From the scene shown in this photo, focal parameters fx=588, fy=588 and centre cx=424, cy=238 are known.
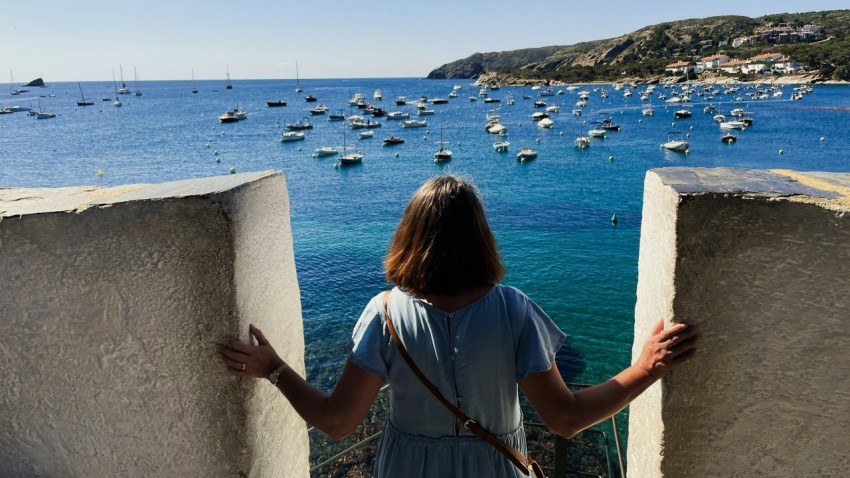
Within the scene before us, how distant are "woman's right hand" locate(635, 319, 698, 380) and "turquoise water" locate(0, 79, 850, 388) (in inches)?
27.6

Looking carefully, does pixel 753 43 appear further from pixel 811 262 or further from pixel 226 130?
pixel 811 262

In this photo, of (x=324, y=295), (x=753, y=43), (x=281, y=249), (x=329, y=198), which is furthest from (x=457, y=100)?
(x=281, y=249)

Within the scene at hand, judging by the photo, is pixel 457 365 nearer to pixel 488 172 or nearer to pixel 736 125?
pixel 488 172

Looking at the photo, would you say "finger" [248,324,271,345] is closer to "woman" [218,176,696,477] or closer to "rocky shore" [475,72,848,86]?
"woman" [218,176,696,477]

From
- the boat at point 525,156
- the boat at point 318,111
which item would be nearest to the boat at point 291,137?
the boat at point 525,156

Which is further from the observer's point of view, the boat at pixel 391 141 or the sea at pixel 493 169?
the boat at pixel 391 141

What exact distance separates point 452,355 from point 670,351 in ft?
2.27

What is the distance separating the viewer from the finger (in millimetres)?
2006

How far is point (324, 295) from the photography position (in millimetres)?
22375

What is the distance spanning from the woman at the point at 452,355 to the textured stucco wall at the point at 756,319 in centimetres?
34

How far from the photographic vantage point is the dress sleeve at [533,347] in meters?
1.64

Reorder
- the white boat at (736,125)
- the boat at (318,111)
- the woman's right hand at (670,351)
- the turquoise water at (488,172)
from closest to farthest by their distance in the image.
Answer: the woman's right hand at (670,351), the turquoise water at (488,172), the white boat at (736,125), the boat at (318,111)

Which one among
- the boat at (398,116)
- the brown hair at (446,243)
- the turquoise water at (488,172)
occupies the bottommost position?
the turquoise water at (488,172)

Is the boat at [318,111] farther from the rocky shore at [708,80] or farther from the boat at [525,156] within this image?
the rocky shore at [708,80]
